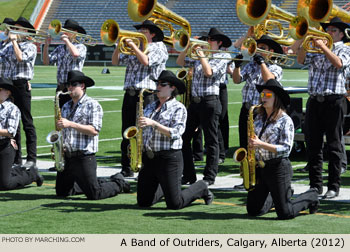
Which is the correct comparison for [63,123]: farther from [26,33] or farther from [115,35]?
[26,33]

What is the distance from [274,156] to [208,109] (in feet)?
7.74

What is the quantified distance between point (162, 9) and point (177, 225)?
332 cm

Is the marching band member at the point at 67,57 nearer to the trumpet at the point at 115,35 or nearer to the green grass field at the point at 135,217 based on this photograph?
the trumpet at the point at 115,35

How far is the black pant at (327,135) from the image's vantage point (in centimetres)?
815

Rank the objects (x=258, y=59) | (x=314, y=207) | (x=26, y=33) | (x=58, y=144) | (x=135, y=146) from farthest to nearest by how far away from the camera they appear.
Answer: (x=26, y=33)
(x=258, y=59)
(x=58, y=144)
(x=135, y=146)
(x=314, y=207)

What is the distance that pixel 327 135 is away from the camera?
27.1ft

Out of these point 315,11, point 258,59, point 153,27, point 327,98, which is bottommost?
point 327,98

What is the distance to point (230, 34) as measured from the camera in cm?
5494

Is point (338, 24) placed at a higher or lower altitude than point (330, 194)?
higher

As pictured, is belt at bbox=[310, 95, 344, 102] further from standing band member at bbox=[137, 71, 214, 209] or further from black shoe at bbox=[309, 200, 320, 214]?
standing band member at bbox=[137, 71, 214, 209]

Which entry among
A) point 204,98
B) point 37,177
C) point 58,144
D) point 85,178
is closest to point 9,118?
point 37,177

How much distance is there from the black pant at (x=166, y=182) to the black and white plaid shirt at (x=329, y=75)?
172 cm

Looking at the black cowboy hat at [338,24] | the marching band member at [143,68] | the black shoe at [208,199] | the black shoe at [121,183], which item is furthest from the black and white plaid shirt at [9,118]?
the black cowboy hat at [338,24]

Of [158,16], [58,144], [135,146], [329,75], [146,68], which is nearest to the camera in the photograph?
[135,146]
